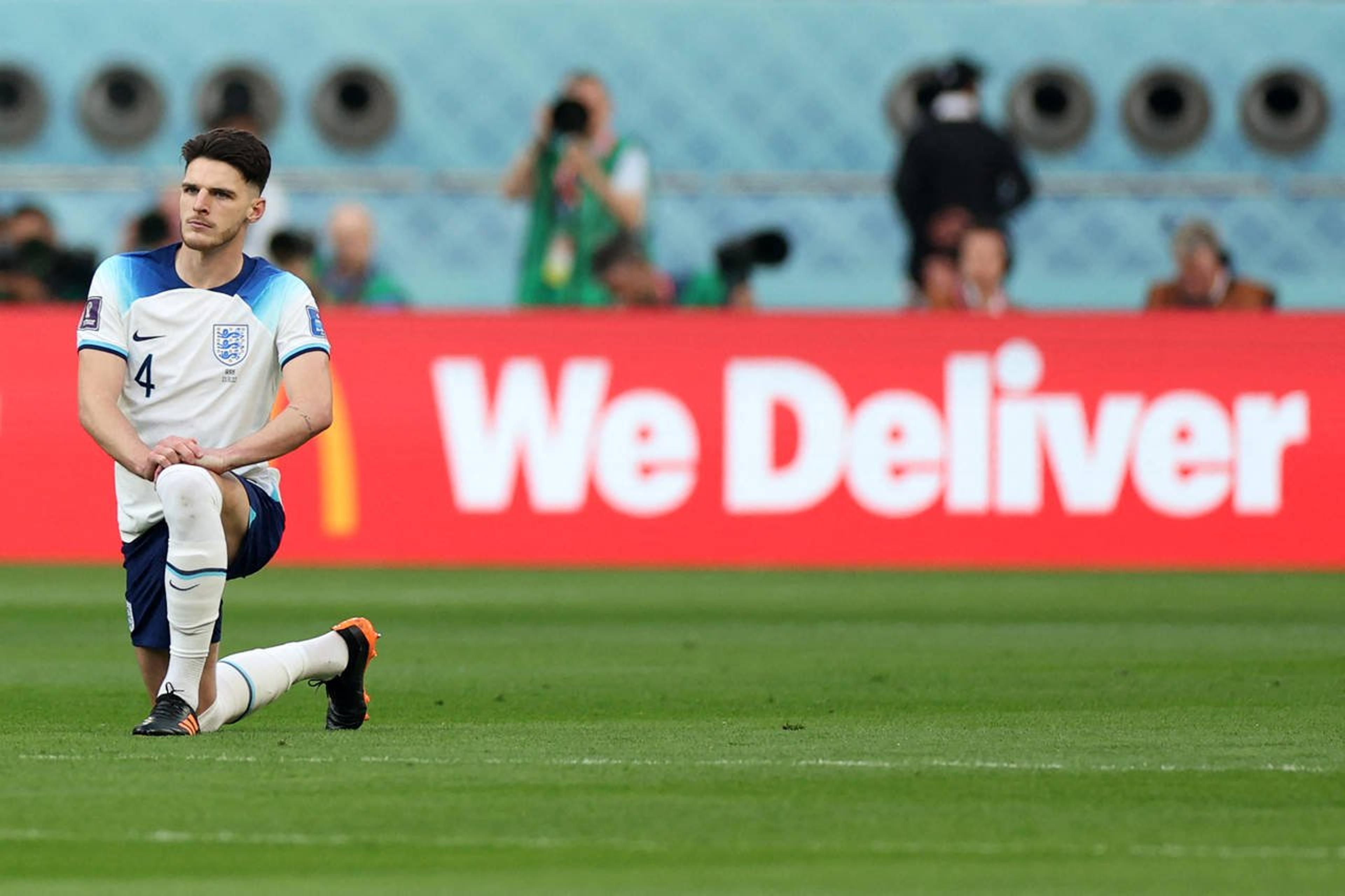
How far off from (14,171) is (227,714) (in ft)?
62.6

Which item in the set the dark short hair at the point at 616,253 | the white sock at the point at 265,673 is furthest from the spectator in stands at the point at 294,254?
the white sock at the point at 265,673

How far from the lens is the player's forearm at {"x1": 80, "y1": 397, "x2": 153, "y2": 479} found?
8.11 metres

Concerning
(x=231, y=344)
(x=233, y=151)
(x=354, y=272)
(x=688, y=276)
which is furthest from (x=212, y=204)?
(x=688, y=276)

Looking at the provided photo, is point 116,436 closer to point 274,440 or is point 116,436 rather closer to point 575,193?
point 274,440

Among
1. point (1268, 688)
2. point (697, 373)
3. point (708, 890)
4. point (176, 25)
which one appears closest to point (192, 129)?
point (176, 25)

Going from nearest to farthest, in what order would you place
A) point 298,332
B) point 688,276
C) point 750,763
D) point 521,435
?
point 750,763, point 298,332, point 521,435, point 688,276

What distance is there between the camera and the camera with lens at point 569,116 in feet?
55.9

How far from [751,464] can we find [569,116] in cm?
229

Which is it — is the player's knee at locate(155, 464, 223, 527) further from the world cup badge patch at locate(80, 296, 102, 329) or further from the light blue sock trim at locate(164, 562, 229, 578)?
the world cup badge patch at locate(80, 296, 102, 329)

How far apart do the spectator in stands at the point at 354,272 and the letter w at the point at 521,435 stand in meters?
1.85

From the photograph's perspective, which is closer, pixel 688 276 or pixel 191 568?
pixel 191 568

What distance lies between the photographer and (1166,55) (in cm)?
2823

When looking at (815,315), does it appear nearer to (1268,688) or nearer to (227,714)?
(1268,688)

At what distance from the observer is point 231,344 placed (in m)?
8.38
